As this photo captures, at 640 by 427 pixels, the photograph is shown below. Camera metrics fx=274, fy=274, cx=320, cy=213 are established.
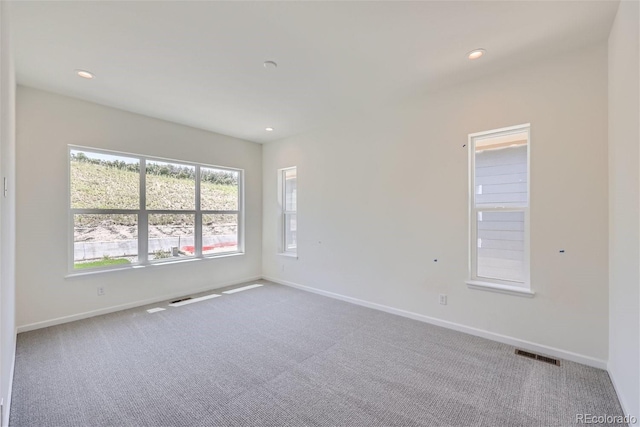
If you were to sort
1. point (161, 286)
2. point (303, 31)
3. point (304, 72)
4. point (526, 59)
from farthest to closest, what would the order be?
point (161, 286) < point (304, 72) < point (526, 59) < point (303, 31)

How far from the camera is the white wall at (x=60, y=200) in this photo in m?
3.04

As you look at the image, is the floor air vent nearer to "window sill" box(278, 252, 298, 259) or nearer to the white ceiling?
the white ceiling

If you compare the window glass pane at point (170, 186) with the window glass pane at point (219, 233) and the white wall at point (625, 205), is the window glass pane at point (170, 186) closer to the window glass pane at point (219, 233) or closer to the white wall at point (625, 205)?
the window glass pane at point (219, 233)

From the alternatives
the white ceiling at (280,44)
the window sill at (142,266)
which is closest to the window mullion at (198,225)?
the window sill at (142,266)

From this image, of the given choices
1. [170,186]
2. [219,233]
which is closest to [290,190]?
[219,233]

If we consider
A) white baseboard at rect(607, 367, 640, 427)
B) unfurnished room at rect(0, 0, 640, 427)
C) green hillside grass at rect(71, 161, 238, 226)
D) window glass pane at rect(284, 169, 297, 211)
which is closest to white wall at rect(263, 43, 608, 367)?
unfurnished room at rect(0, 0, 640, 427)

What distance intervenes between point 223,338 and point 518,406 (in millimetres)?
2594

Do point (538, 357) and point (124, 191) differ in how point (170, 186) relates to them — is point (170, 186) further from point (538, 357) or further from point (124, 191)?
point (538, 357)

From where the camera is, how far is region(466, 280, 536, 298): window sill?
8.70 feet

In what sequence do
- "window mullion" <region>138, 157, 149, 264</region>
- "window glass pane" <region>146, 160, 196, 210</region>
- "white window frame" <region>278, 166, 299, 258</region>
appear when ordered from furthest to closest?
"white window frame" <region>278, 166, 299, 258</region> → "window glass pane" <region>146, 160, 196, 210</region> → "window mullion" <region>138, 157, 149, 264</region>

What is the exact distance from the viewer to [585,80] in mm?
2381

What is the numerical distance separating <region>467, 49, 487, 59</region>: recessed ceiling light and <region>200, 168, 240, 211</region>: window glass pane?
4085 millimetres

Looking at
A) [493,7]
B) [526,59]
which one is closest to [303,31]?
[493,7]

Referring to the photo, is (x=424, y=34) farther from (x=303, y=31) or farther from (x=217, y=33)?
(x=217, y=33)
